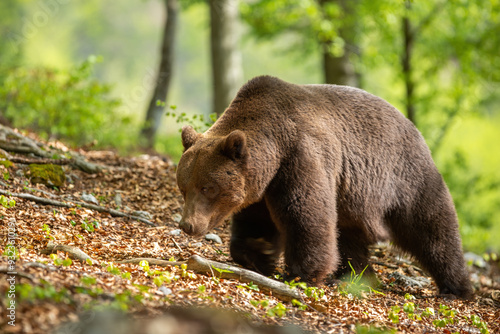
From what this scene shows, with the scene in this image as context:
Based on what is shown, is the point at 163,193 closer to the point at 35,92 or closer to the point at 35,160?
the point at 35,160

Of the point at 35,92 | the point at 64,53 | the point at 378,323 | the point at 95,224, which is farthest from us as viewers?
the point at 64,53

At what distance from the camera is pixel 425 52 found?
1788 cm

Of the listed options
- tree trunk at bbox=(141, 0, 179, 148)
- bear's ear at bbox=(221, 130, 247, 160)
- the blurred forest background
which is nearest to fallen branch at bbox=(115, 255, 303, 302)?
bear's ear at bbox=(221, 130, 247, 160)

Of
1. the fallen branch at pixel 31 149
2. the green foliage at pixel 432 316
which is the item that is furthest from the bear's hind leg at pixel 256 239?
the fallen branch at pixel 31 149

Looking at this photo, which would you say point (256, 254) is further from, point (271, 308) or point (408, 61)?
point (408, 61)

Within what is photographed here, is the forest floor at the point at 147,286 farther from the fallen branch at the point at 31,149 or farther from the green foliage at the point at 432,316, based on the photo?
the fallen branch at the point at 31,149

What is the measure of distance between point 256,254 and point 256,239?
175mm

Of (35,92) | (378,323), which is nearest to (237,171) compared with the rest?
(378,323)

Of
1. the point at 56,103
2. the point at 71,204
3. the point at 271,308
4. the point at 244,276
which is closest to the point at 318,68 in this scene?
the point at 56,103

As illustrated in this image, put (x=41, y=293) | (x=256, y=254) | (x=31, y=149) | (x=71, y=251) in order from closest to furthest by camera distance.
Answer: (x=41, y=293)
(x=71, y=251)
(x=256, y=254)
(x=31, y=149)

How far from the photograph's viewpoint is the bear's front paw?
19.4ft

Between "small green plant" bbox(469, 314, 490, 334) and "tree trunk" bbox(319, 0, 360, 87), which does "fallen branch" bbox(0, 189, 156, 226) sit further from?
"tree trunk" bbox(319, 0, 360, 87)

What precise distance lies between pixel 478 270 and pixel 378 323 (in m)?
6.03

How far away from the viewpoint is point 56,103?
38.3ft
